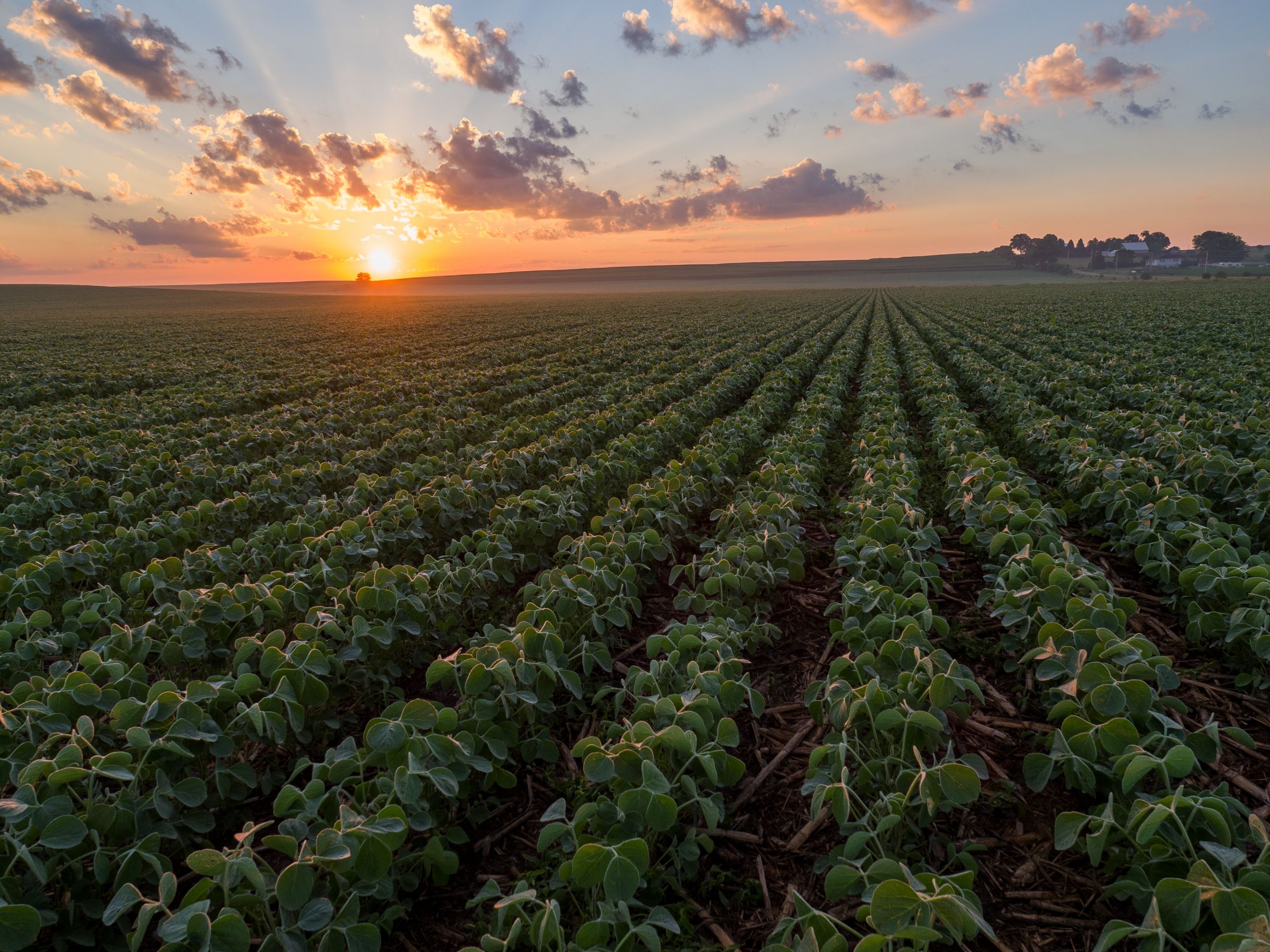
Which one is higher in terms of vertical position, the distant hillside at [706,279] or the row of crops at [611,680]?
the distant hillside at [706,279]

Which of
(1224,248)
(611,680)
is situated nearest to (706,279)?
(1224,248)

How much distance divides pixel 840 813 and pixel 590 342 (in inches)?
1006

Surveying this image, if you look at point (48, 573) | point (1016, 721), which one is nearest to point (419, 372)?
point (48, 573)

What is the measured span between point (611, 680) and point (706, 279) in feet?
570

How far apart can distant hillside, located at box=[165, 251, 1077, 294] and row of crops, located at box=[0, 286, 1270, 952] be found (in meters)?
122

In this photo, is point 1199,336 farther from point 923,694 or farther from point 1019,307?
point 923,694

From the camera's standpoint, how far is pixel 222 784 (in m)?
3.16

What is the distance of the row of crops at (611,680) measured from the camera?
2.37 m

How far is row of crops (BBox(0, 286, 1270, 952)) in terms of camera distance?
93.1 inches

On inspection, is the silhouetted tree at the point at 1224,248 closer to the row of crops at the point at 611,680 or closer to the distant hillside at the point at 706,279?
the distant hillside at the point at 706,279

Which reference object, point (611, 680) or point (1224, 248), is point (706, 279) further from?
point (611, 680)

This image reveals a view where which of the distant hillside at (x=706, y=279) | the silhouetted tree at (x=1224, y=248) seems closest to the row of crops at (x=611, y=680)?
the distant hillside at (x=706, y=279)

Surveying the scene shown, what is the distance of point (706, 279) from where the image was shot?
167875 mm

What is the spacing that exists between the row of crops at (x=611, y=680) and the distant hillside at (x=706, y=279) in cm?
12219
